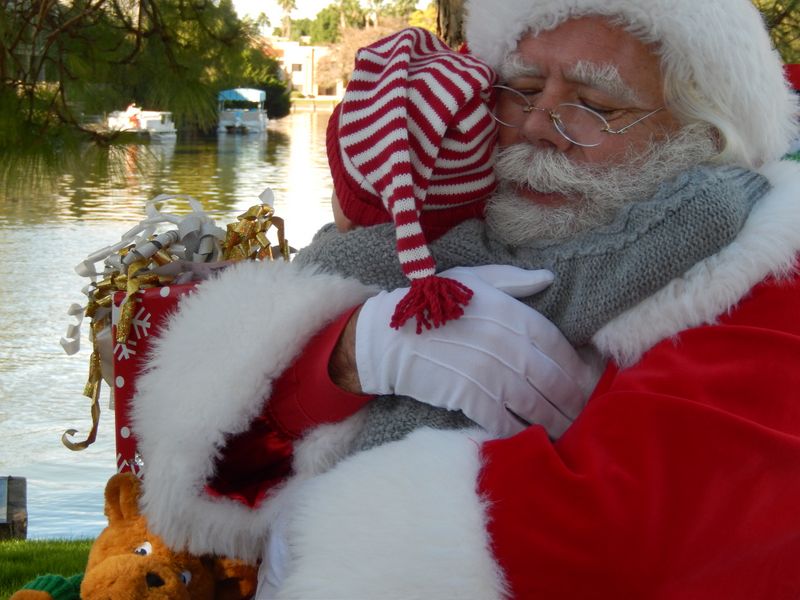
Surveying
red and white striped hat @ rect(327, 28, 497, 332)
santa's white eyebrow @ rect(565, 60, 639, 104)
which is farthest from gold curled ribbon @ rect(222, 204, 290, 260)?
santa's white eyebrow @ rect(565, 60, 639, 104)

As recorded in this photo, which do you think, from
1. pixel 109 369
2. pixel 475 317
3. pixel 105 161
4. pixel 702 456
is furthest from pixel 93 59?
pixel 702 456

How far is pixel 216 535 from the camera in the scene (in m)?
1.62

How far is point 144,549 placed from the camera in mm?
1845

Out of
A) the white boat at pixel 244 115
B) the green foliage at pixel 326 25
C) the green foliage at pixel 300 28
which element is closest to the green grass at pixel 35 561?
the white boat at pixel 244 115

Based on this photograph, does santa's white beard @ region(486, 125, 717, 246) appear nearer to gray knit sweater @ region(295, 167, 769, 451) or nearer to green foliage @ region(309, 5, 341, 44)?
gray knit sweater @ region(295, 167, 769, 451)

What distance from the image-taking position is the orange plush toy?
1.77 metres

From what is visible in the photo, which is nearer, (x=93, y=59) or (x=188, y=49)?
(x=93, y=59)

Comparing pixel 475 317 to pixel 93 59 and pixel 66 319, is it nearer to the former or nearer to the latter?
pixel 93 59

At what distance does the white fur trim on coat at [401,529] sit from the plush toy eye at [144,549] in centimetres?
56

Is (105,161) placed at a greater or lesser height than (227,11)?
lesser

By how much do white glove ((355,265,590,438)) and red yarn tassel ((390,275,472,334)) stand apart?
21 millimetres

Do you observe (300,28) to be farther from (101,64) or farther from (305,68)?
(101,64)

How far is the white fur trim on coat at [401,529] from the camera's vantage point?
1.23 m

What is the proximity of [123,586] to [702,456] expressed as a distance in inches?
42.2
